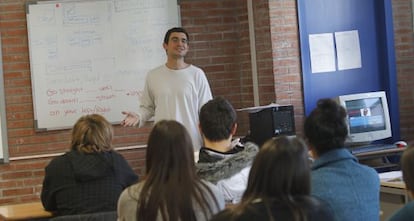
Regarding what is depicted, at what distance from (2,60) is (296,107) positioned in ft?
8.68

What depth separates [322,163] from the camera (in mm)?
2844

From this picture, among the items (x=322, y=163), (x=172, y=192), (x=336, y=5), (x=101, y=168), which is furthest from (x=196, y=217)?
(x=336, y=5)

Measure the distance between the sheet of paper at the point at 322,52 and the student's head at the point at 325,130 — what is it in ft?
11.6

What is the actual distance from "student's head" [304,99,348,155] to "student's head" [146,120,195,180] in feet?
1.73

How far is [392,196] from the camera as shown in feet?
15.0

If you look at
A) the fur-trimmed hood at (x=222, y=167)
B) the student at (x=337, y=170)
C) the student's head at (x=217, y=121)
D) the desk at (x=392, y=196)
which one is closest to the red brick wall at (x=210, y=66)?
the desk at (x=392, y=196)

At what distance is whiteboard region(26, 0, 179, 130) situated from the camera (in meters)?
6.19

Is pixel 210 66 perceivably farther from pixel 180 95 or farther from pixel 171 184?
pixel 171 184

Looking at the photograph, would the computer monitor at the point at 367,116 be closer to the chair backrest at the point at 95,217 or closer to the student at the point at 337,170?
the chair backrest at the point at 95,217

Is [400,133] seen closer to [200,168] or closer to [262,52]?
[262,52]

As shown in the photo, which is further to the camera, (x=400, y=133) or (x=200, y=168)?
(x=400, y=133)

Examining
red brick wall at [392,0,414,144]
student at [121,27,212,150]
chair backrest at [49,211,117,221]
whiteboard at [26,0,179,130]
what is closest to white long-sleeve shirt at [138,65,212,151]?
→ student at [121,27,212,150]

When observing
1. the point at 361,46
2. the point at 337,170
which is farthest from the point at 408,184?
the point at 361,46

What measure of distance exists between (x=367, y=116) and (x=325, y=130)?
3.47 metres
